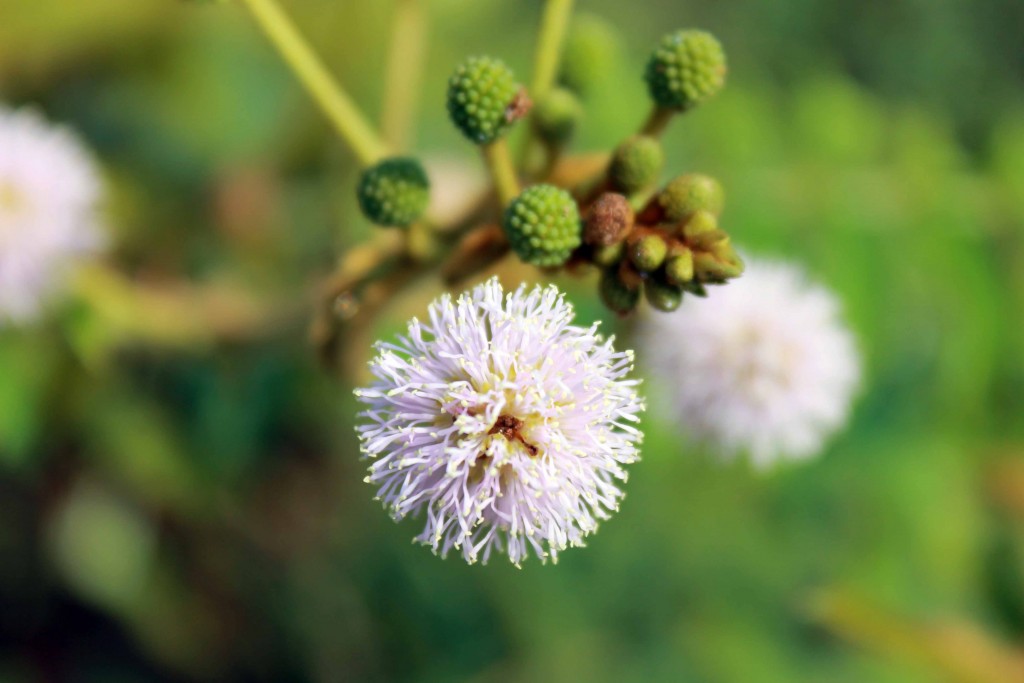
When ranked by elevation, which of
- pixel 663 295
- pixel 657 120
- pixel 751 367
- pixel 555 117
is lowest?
pixel 663 295

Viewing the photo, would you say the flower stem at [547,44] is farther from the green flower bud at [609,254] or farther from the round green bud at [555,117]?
the green flower bud at [609,254]

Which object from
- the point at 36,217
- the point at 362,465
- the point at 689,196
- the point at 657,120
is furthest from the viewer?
the point at 362,465

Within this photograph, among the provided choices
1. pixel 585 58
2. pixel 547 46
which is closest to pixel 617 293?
pixel 547 46

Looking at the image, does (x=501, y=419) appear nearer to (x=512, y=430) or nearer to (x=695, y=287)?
(x=512, y=430)

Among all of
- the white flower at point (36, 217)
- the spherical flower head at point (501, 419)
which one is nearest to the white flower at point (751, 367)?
the spherical flower head at point (501, 419)

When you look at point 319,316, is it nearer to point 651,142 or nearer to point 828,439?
point 651,142

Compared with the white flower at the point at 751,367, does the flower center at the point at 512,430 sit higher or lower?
lower
